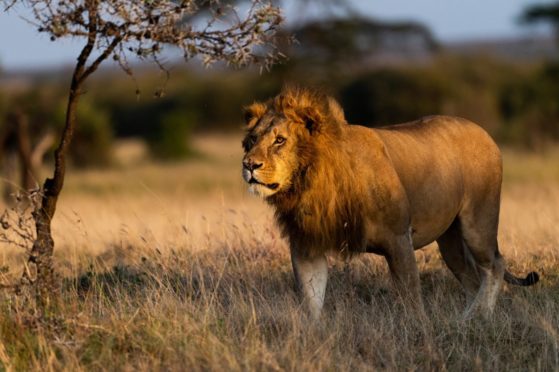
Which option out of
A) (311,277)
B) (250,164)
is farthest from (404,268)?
(250,164)

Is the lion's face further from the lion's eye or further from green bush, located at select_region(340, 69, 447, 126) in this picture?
green bush, located at select_region(340, 69, 447, 126)

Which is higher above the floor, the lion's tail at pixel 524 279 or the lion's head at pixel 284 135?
the lion's head at pixel 284 135

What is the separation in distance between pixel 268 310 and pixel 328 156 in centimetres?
96

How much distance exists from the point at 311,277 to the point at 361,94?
2904 cm

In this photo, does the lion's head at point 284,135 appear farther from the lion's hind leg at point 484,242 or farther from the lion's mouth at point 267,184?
the lion's hind leg at point 484,242

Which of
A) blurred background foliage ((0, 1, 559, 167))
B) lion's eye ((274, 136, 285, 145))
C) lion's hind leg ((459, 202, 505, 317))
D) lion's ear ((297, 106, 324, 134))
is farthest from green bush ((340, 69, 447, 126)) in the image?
lion's eye ((274, 136, 285, 145))

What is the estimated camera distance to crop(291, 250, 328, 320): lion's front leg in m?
6.39

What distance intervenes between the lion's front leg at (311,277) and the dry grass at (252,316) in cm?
13

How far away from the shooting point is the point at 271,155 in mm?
6008

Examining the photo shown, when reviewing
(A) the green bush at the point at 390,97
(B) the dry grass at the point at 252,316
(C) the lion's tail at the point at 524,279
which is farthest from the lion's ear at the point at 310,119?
(A) the green bush at the point at 390,97

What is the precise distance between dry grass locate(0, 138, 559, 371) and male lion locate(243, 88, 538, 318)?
284 millimetres

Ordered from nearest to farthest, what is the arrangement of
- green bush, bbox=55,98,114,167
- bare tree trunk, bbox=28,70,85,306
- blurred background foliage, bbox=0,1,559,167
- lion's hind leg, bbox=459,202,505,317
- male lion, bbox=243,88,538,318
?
bare tree trunk, bbox=28,70,85,306, male lion, bbox=243,88,538,318, lion's hind leg, bbox=459,202,505,317, blurred background foliage, bbox=0,1,559,167, green bush, bbox=55,98,114,167

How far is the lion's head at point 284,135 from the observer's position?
5.95m

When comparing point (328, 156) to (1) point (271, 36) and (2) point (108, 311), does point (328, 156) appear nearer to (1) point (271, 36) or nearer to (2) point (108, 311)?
(1) point (271, 36)
